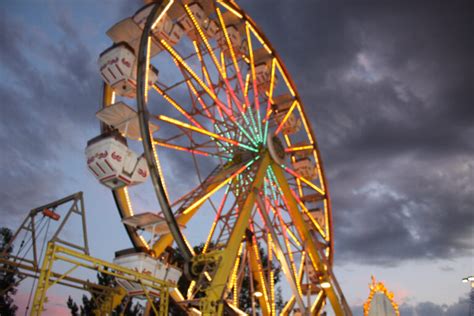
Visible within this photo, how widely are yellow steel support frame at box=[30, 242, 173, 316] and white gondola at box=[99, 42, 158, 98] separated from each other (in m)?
4.41

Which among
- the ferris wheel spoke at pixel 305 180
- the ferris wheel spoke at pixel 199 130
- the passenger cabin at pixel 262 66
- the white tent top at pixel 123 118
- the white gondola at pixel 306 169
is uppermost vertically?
the passenger cabin at pixel 262 66

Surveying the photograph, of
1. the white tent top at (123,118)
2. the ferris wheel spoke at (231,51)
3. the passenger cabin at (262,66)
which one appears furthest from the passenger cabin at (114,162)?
the passenger cabin at (262,66)

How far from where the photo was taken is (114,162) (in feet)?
32.2

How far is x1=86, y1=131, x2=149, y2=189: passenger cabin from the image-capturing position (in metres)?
9.85

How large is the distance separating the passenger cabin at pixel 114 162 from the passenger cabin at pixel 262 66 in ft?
25.3

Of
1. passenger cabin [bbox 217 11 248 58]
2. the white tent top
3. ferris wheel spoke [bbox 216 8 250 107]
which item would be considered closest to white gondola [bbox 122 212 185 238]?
the white tent top

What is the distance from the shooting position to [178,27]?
1298cm

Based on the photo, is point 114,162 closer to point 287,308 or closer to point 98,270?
point 98,270

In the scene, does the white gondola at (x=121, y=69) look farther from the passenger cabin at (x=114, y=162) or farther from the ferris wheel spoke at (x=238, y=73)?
the ferris wheel spoke at (x=238, y=73)

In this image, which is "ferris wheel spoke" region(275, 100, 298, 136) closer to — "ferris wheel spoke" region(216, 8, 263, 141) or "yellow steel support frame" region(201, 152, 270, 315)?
"ferris wheel spoke" region(216, 8, 263, 141)

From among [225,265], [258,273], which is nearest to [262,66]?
[258,273]

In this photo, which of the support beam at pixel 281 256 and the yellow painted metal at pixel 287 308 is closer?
the support beam at pixel 281 256

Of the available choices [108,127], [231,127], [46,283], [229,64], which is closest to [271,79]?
[229,64]

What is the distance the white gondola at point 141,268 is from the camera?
30.0ft
